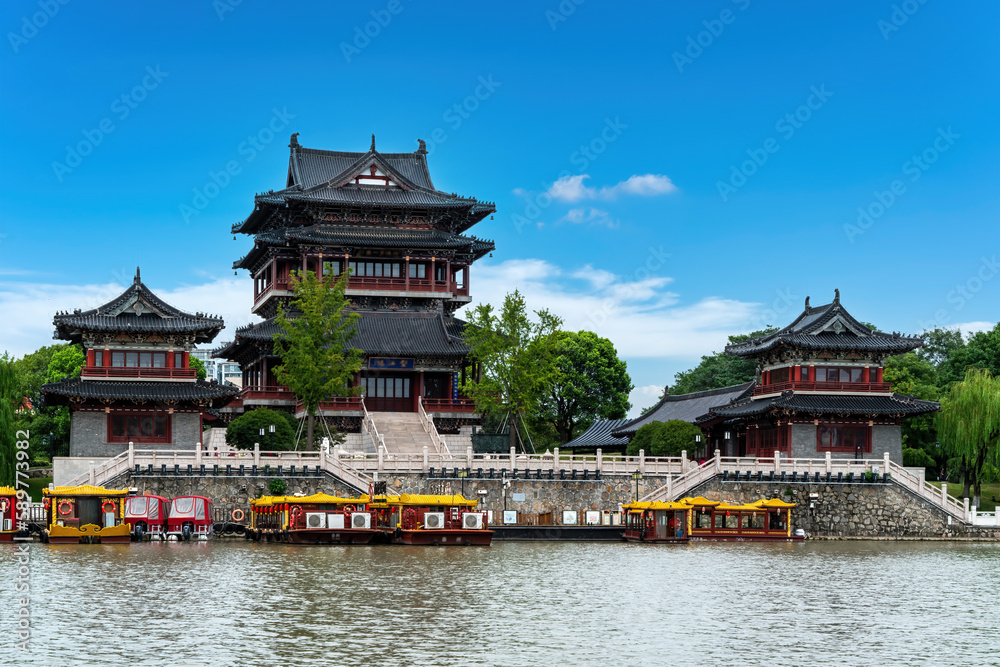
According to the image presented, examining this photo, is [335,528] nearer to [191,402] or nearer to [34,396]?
[191,402]

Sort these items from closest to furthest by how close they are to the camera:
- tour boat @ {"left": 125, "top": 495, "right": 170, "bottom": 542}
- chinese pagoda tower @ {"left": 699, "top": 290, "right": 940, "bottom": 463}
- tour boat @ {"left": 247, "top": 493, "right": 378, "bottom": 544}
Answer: tour boat @ {"left": 247, "top": 493, "right": 378, "bottom": 544}, tour boat @ {"left": 125, "top": 495, "right": 170, "bottom": 542}, chinese pagoda tower @ {"left": 699, "top": 290, "right": 940, "bottom": 463}

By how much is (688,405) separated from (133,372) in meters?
37.0

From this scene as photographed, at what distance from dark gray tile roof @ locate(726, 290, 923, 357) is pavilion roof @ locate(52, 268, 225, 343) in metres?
30.6

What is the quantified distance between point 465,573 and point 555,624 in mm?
11159

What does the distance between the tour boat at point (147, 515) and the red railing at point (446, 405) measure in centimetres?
2103

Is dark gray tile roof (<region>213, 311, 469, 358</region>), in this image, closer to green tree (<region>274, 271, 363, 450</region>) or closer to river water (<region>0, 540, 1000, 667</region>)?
green tree (<region>274, 271, 363, 450</region>)

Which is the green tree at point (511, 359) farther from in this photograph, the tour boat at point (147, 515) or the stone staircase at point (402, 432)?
the tour boat at point (147, 515)

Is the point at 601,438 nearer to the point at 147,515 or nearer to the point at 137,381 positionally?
the point at 137,381

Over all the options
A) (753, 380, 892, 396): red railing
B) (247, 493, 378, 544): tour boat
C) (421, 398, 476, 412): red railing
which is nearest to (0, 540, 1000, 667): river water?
(247, 493, 378, 544): tour boat

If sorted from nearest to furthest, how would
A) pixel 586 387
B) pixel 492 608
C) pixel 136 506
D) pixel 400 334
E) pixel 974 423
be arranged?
pixel 492 608 < pixel 136 506 < pixel 974 423 < pixel 400 334 < pixel 586 387

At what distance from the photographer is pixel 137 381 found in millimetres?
65062

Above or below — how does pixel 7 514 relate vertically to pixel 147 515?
above

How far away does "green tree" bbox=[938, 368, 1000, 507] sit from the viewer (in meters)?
69.5

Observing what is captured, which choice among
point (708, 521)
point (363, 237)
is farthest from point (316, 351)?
point (708, 521)
